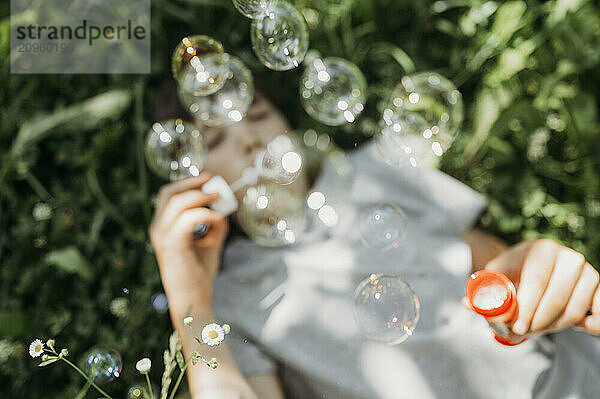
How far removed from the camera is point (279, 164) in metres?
1.33

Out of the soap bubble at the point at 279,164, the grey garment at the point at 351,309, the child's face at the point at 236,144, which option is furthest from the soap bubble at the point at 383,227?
the child's face at the point at 236,144

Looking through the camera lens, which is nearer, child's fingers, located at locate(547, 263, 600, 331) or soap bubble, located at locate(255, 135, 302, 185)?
child's fingers, located at locate(547, 263, 600, 331)

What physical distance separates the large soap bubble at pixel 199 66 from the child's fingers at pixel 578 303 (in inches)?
37.5

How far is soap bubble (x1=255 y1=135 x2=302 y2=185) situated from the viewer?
133 cm

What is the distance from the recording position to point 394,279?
4.17ft

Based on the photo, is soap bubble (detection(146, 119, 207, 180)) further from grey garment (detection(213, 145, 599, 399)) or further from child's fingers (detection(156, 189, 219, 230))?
grey garment (detection(213, 145, 599, 399))

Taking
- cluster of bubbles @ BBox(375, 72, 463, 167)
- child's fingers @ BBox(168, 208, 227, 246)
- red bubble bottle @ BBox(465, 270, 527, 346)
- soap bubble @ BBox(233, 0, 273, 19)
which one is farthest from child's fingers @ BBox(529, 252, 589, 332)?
soap bubble @ BBox(233, 0, 273, 19)

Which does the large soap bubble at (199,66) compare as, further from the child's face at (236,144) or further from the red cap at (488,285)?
the red cap at (488,285)

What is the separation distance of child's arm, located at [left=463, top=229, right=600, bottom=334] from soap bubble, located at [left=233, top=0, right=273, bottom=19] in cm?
85

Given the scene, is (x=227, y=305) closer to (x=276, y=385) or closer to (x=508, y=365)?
(x=276, y=385)

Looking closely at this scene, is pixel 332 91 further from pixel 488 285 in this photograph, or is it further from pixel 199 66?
pixel 488 285

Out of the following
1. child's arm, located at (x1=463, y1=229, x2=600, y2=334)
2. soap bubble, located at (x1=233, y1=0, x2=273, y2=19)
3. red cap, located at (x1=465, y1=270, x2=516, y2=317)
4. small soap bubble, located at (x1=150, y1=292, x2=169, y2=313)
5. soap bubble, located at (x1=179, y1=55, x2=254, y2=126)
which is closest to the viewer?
red cap, located at (x1=465, y1=270, x2=516, y2=317)

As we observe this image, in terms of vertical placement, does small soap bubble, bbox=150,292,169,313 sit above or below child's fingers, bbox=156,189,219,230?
below

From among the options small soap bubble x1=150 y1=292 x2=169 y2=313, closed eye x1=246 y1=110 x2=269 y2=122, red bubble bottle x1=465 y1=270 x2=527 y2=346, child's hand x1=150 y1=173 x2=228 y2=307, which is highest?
red bubble bottle x1=465 y1=270 x2=527 y2=346
